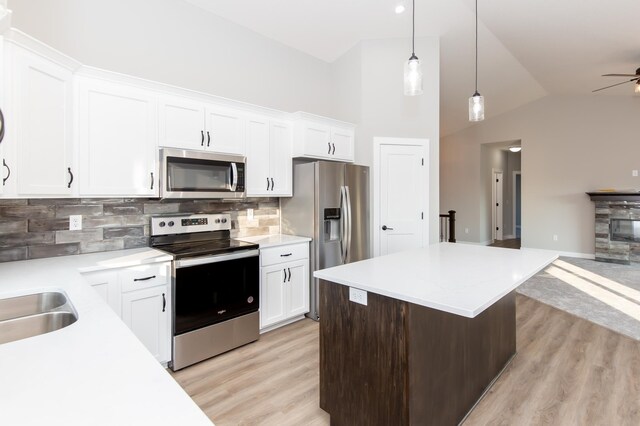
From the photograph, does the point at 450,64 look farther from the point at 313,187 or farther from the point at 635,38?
the point at 313,187

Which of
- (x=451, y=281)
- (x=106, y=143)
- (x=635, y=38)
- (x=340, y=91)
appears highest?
(x=635, y=38)

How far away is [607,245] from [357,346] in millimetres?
7231

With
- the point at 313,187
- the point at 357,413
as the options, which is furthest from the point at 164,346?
the point at 313,187

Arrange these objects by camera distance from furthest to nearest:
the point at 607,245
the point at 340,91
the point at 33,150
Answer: the point at 607,245 < the point at 340,91 < the point at 33,150

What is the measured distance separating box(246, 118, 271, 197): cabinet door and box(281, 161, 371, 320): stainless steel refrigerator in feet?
1.42

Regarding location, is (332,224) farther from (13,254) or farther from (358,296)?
(13,254)

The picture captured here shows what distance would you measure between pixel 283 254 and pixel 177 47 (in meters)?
2.30

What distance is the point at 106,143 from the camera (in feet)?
7.80

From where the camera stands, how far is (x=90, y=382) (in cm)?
76

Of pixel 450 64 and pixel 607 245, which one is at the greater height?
pixel 450 64

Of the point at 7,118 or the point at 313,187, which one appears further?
the point at 313,187

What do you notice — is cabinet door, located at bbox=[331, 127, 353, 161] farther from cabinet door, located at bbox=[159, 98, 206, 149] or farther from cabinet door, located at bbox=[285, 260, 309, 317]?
cabinet door, located at bbox=[159, 98, 206, 149]

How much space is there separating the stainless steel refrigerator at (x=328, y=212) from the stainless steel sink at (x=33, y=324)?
93.5 inches

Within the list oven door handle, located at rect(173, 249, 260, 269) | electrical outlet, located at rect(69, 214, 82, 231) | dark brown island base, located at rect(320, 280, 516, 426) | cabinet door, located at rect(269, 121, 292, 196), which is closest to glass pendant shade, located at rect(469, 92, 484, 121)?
dark brown island base, located at rect(320, 280, 516, 426)
